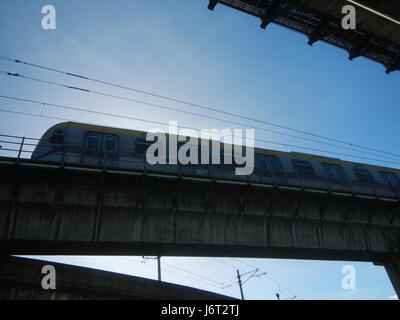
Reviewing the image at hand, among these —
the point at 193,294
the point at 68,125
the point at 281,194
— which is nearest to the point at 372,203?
the point at 281,194

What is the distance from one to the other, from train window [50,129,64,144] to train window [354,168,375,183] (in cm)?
1932

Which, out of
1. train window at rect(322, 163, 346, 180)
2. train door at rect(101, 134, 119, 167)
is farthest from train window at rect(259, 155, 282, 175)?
train door at rect(101, 134, 119, 167)

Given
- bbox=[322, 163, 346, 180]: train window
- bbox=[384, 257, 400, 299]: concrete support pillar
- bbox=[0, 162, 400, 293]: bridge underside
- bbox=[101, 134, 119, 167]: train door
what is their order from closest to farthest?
bbox=[0, 162, 400, 293]: bridge underside
bbox=[101, 134, 119, 167]: train door
bbox=[384, 257, 400, 299]: concrete support pillar
bbox=[322, 163, 346, 180]: train window

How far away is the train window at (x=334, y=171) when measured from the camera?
23.4 meters

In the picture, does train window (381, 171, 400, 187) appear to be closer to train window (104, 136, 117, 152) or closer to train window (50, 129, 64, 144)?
train window (104, 136, 117, 152)

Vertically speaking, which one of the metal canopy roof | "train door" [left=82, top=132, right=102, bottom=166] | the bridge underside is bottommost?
the bridge underside

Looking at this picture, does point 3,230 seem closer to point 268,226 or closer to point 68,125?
point 68,125

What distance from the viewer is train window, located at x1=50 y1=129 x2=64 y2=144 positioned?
17.4 m

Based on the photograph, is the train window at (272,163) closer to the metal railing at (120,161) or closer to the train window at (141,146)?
the metal railing at (120,161)

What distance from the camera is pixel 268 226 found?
18.4m

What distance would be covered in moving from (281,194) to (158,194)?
6739mm

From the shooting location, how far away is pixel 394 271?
67.8 ft

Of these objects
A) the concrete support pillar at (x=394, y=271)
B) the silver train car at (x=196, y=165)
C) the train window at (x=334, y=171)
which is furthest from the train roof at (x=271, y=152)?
the concrete support pillar at (x=394, y=271)

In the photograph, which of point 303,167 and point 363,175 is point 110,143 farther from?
point 363,175
